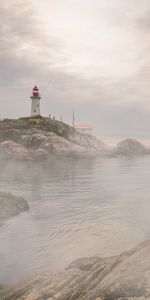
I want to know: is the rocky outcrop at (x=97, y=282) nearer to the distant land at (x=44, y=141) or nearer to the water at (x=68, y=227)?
the water at (x=68, y=227)

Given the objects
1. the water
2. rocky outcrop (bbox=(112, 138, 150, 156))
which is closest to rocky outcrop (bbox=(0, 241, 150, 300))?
the water

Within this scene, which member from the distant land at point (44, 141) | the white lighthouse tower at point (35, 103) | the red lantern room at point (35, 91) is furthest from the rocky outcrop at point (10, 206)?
the red lantern room at point (35, 91)

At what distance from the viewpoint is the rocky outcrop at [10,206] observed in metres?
31.3

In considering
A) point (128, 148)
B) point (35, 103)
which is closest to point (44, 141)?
point (35, 103)

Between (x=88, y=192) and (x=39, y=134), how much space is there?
67.2 meters

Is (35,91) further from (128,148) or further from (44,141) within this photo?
(128,148)

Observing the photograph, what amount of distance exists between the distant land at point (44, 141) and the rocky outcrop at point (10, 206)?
69852mm

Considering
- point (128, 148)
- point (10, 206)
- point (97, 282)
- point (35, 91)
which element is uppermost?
point (35, 91)

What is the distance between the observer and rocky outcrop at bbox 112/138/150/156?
14150cm

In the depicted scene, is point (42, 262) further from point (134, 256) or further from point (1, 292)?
point (134, 256)

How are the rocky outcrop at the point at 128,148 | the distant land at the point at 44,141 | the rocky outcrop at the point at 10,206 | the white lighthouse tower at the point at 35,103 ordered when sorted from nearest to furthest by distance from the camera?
1. the rocky outcrop at the point at 10,206
2. the distant land at the point at 44,141
3. the white lighthouse tower at the point at 35,103
4. the rocky outcrop at the point at 128,148

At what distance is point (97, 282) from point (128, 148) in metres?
133

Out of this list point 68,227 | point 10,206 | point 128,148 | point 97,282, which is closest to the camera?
point 97,282

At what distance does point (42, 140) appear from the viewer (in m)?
111
